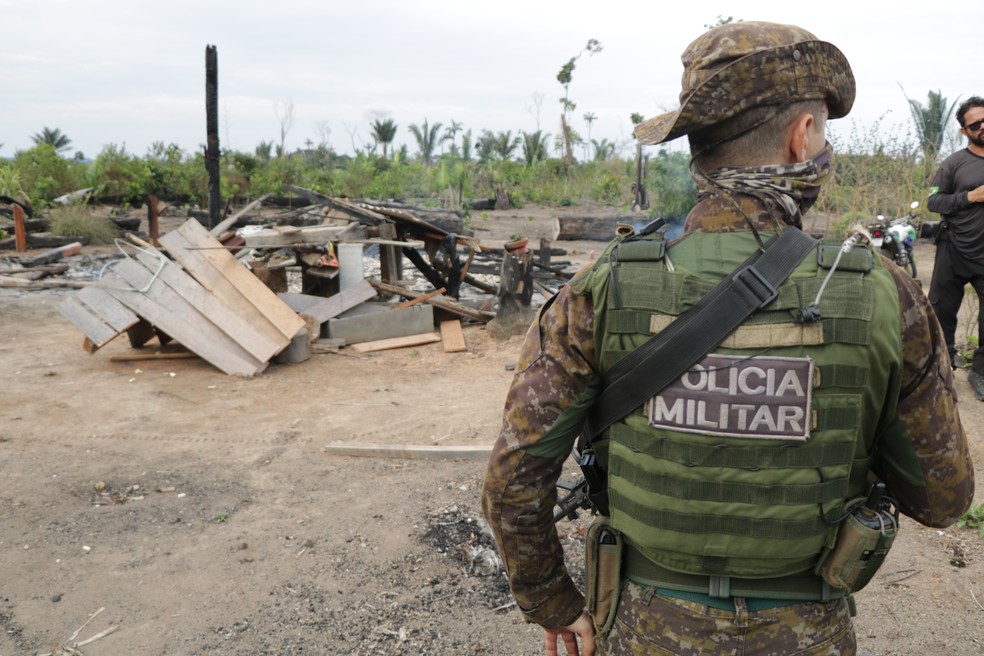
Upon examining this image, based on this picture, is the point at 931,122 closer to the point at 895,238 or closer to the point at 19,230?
the point at 895,238

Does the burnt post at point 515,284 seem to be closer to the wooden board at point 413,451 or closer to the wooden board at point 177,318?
the wooden board at point 177,318

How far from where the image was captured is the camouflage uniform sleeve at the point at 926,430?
139 centimetres

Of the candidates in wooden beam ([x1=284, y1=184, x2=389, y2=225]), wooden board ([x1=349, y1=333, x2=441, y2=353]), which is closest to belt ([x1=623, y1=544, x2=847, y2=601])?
wooden board ([x1=349, y1=333, x2=441, y2=353])

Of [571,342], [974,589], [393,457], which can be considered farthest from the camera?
[393,457]

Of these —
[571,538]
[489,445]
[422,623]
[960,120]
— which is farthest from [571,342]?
[960,120]

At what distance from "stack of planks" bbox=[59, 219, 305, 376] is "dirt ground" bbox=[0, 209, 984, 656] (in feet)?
1.86

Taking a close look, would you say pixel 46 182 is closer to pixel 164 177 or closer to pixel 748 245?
pixel 164 177

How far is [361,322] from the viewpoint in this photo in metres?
8.35

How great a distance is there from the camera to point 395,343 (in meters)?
8.30

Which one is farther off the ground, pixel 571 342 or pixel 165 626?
pixel 571 342

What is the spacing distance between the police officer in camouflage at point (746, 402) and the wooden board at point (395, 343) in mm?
6753

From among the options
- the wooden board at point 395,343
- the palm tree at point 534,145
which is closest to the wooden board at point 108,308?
the wooden board at point 395,343

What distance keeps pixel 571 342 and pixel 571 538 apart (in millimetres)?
2508

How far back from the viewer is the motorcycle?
7793 millimetres
